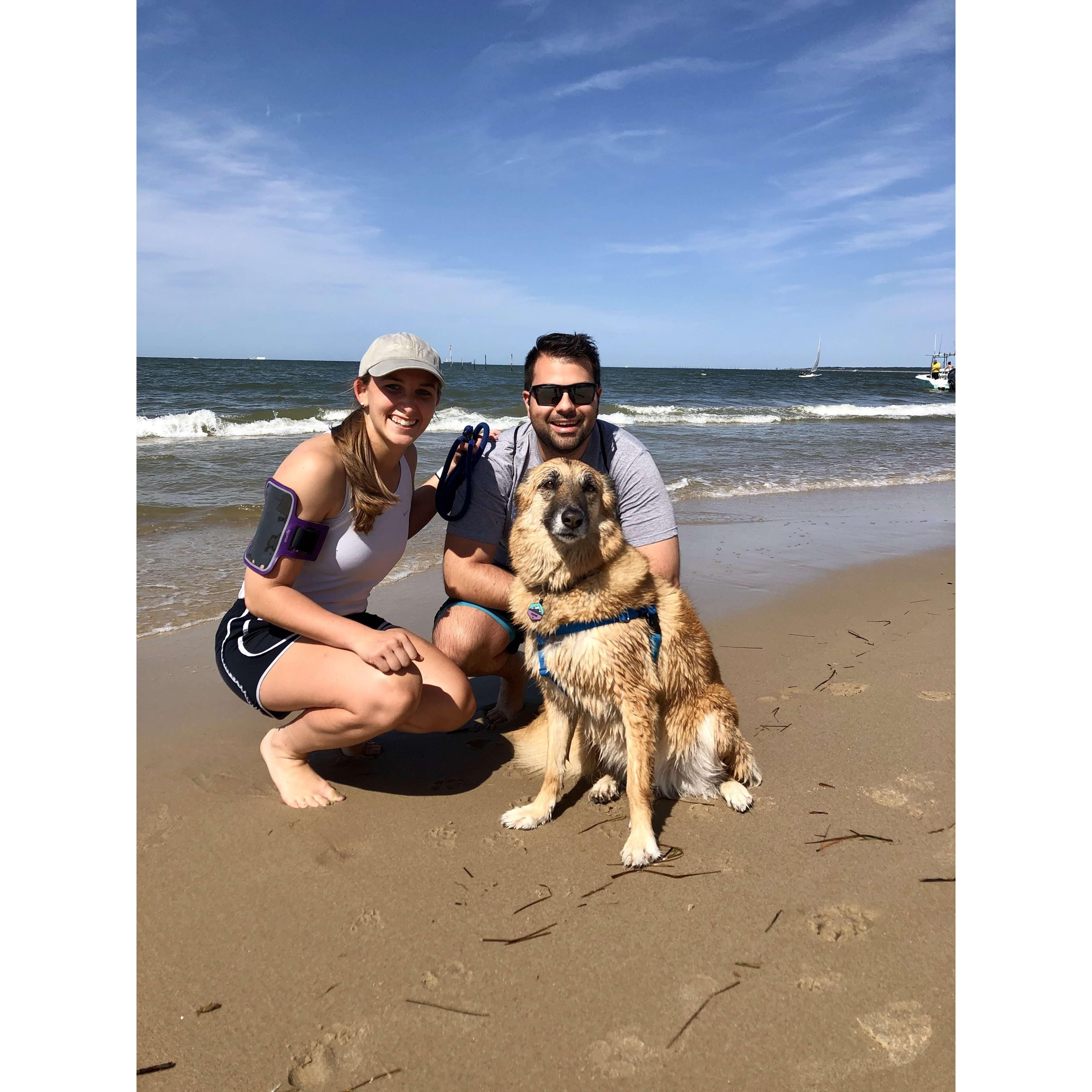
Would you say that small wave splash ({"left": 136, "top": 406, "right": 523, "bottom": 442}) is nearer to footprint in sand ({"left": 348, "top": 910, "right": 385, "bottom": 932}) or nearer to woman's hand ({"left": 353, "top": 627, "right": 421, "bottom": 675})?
woman's hand ({"left": 353, "top": 627, "right": 421, "bottom": 675})

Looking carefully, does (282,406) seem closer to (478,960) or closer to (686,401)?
(686,401)

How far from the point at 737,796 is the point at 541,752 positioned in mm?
922

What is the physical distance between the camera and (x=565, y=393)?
3561 millimetres

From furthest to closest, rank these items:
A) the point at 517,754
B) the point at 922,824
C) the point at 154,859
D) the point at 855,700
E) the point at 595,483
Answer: the point at 855,700
the point at 517,754
the point at 595,483
the point at 922,824
the point at 154,859

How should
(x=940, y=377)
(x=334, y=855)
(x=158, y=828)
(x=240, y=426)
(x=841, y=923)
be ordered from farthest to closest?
(x=940, y=377)
(x=240, y=426)
(x=158, y=828)
(x=334, y=855)
(x=841, y=923)

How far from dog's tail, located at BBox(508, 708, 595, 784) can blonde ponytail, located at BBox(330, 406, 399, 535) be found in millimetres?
1211

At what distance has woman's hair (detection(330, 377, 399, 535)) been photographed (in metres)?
3.00

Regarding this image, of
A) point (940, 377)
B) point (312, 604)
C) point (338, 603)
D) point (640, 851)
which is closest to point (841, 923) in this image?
point (640, 851)

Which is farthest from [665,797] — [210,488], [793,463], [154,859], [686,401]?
[686,401]

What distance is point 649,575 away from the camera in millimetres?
3172

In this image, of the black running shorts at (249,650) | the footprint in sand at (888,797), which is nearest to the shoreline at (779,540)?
the black running shorts at (249,650)

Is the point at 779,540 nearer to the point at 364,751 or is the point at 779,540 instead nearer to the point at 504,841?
the point at 364,751

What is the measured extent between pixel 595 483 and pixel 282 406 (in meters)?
21.2

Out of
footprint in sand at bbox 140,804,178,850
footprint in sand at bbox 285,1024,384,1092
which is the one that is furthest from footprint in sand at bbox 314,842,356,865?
footprint in sand at bbox 285,1024,384,1092
